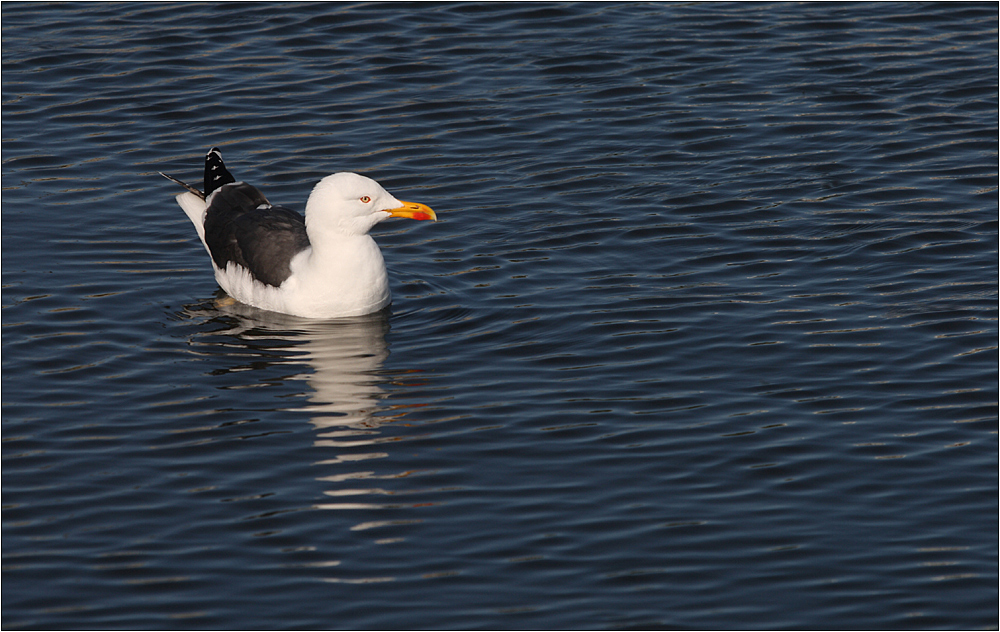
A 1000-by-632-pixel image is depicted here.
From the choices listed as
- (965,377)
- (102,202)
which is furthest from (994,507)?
(102,202)

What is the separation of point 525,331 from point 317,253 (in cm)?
211

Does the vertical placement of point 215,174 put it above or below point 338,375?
above

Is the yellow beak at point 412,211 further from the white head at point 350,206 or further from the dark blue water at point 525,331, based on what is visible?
the dark blue water at point 525,331

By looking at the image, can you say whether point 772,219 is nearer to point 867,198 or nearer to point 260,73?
point 867,198

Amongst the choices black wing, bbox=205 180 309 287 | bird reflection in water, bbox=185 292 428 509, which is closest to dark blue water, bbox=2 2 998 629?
bird reflection in water, bbox=185 292 428 509

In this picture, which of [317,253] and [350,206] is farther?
[317,253]

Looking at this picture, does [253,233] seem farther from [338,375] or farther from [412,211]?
[338,375]

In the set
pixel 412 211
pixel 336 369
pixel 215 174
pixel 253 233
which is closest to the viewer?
pixel 336 369

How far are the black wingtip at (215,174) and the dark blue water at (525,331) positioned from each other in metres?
0.83

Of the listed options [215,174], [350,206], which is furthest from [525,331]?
[215,174]

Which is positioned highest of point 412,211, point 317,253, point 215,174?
point 215,174

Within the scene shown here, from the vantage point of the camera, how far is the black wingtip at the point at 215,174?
46.2ft

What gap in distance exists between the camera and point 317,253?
12.7 metres

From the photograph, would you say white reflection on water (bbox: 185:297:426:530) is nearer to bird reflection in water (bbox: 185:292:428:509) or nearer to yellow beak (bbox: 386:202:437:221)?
bird reflection in water (bbox: 185:292:428:509)
